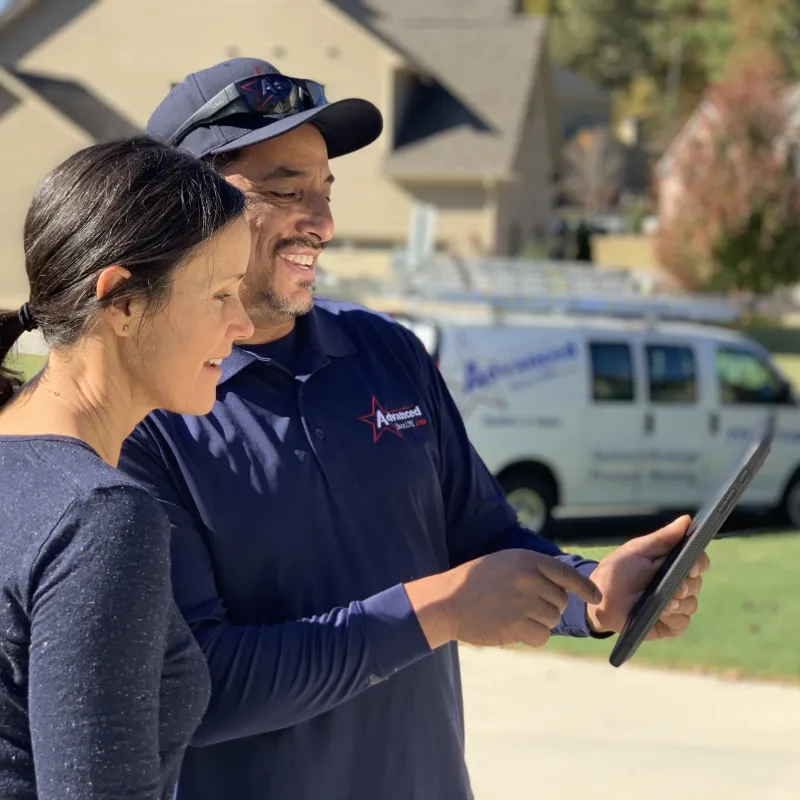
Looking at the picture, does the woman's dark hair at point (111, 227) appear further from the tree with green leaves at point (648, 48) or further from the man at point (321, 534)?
the tree with green leaves at point (648, 48)

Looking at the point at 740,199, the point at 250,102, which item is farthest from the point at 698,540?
the point at 740,199

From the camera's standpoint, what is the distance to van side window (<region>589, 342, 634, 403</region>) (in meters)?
10.4

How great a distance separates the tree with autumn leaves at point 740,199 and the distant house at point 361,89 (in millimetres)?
3533

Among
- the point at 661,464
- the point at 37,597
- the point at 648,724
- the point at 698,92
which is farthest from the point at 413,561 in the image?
the point at 698,92

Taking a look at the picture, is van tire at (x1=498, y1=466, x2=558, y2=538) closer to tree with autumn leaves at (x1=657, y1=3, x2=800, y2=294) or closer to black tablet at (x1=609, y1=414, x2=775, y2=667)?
black tablet at (x1=609, y1=414, x2=775, y2=667)

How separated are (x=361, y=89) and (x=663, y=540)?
430 centimetres

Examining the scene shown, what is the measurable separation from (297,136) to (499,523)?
0.88 metres

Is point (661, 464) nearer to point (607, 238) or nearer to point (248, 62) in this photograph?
point (248, 62)

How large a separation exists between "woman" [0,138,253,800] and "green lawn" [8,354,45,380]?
111 millimetres

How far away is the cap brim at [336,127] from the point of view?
2.21 meters

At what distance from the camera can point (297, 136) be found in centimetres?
234

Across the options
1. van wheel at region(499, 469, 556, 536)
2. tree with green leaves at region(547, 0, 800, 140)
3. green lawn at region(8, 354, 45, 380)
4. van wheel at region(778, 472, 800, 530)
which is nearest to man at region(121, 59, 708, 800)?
green lawn at region(8, 354, 45, 380)

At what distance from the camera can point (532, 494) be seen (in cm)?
1016

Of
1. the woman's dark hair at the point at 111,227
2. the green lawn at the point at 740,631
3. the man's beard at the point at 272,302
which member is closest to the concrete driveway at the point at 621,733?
the green lawn at the point at 740,631
